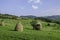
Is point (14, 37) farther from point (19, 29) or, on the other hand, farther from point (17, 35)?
point (19, 29)

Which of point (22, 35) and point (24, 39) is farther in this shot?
point (22, 35)

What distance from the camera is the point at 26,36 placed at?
2692 centimetres

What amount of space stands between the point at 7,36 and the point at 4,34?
3.97 feet

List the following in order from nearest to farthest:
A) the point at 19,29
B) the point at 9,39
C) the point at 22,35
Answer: the point at 9,39
the point at 22,35
the point at 19,29

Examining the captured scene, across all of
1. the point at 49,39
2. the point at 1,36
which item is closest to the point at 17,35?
the point at 1,36

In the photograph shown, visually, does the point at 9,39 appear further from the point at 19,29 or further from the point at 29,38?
the point at 19,29

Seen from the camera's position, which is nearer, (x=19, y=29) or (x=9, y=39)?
(x=9, y=39)

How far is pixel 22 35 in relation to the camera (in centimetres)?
2739

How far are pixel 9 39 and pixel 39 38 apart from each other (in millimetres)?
4773

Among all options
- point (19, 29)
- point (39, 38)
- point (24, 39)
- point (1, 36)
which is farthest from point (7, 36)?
point (19, 29)

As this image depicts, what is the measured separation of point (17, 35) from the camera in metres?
27.2

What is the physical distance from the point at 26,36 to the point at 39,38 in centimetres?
216

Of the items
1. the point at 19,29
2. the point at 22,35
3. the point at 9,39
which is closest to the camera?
the point at 9,39

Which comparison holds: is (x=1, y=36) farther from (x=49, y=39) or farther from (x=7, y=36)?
(x=49, y=39)
